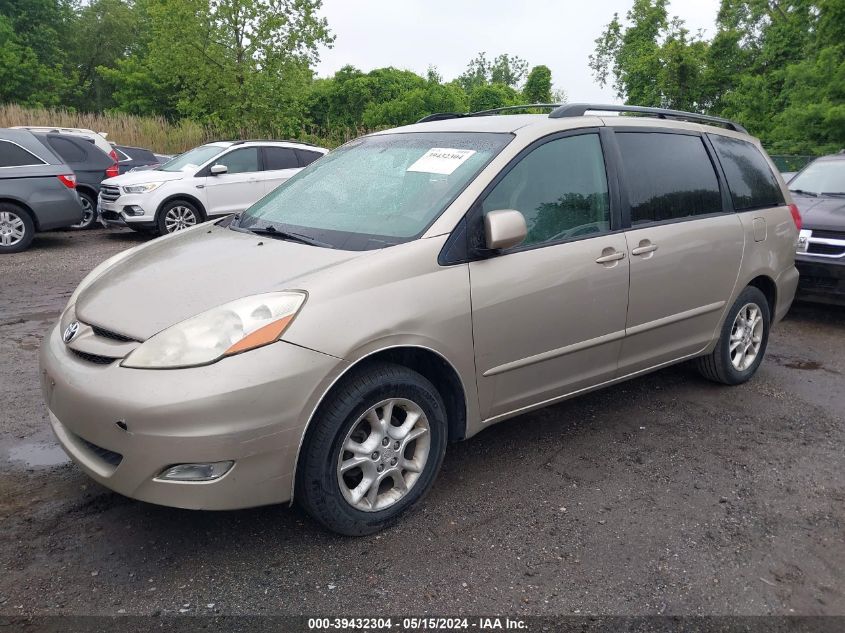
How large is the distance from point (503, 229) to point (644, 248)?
Answer: 114cm

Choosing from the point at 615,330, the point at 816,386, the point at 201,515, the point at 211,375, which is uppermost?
the point at 211,375

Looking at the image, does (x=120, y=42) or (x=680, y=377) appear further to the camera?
(x=120, y=42)

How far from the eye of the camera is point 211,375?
245cm

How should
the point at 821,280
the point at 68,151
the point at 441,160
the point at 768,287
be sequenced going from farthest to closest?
the point at 68,151, the point at 821,280, the point at 768,287, the point at 441,160

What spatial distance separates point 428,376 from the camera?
310 centimetres

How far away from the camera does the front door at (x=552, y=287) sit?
3.17 meters

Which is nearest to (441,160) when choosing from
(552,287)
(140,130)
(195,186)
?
(552,287)

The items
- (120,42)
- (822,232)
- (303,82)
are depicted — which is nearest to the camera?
(822,232)

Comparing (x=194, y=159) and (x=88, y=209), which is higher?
(x=194, y=159)

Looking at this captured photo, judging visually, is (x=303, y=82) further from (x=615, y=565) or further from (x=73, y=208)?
(x=615, y=565)

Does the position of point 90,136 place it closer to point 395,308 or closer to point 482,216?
point 482,216

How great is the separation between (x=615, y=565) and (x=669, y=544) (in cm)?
31

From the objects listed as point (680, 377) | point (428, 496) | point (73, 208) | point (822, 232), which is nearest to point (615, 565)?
point (428, 496)

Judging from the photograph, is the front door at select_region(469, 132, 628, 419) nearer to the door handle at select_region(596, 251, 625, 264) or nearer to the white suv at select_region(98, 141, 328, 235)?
the door handle at select_region(596, 251, 625, 264)
